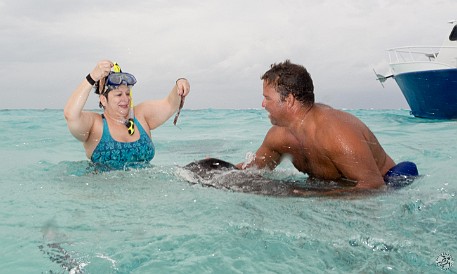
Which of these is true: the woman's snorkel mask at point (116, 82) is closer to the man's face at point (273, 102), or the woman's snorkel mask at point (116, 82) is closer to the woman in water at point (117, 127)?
the woman in water at point (117, 127)

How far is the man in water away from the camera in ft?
14.3

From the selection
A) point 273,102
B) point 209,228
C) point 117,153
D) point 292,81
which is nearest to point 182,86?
point 117,153

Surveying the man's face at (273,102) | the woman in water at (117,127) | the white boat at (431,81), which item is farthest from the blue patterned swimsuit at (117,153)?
the white boat at (431,81)

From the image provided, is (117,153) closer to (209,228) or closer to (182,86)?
(182,86)

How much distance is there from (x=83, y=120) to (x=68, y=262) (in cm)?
278

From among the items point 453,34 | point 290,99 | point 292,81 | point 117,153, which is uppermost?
point 453,34

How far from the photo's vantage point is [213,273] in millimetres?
3023

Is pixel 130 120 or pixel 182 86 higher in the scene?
pixel 182 86

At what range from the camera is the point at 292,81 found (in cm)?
461

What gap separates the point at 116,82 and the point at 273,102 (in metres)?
2.15

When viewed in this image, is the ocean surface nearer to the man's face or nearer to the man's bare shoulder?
the man's bare shoulder

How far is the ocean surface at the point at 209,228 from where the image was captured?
3.17 m

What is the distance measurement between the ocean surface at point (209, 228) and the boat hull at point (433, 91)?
17.6m

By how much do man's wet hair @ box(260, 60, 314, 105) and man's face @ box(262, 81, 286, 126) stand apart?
0.12 feet
